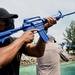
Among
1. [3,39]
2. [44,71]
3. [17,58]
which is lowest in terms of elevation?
[44,71]

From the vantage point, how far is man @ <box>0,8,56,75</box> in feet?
10.5

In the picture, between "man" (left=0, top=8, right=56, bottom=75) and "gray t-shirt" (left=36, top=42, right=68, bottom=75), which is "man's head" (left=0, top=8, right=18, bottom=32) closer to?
"man" (left=0, top=8, right=56, bottom=75)

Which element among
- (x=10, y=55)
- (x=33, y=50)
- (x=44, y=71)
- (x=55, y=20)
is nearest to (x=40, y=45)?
(x=33, y=50)

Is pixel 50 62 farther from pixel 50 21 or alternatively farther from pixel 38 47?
pixel 50 21

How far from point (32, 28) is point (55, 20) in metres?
0.31

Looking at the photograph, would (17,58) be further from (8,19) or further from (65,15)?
(65,15)

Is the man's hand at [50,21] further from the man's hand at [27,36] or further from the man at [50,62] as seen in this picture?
the man at [50,62]

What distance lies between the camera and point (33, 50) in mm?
3740

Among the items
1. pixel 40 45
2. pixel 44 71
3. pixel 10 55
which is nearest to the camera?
pixel 10 55

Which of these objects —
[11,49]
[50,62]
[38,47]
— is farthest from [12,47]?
[50,62]

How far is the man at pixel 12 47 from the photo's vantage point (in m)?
3.21

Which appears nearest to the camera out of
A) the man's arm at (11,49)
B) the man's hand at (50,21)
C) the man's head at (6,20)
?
the man's arm at (11,49)

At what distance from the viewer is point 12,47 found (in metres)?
3.22

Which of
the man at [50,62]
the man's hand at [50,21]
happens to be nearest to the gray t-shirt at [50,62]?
the man at [50,62]
